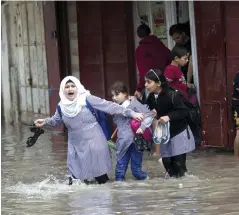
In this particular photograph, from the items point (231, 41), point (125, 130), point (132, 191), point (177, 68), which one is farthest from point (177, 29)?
point (132, 191)

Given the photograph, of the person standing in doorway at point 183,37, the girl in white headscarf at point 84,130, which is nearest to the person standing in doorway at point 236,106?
the person standing in doorway at point 183,37

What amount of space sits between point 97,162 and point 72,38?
19.8 ft

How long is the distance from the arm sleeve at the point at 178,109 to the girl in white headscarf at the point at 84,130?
1.99ft

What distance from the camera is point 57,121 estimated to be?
33.0ft

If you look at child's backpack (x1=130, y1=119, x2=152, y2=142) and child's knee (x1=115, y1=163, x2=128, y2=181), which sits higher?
child's backpack (x1=130, y1=119, x2=152, y2=142)

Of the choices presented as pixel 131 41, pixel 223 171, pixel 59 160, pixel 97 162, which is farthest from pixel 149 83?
pixel 131 41

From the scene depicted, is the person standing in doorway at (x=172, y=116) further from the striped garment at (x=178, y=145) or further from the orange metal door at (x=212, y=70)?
the orange metal door at (x=212, y=70)

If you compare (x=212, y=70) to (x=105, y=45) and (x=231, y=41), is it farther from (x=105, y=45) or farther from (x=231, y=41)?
(x=105, y=45)

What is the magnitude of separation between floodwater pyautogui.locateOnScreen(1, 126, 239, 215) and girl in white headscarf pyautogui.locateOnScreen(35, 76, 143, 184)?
0.71 feet

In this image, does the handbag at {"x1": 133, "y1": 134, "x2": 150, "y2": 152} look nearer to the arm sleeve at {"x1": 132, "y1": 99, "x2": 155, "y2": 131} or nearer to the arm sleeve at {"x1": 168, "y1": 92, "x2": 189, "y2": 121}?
the arm sleeve at {"x1": 132, "y1": 99, "x2": 155, "y2": 131}

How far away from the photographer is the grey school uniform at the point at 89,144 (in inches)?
385

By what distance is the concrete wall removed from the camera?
17.5 meters

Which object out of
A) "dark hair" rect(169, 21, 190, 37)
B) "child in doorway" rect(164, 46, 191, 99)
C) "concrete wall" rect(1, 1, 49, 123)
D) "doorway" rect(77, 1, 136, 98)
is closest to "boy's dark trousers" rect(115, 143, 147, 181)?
"child in doorway" rect(164, 46, 191, 99)

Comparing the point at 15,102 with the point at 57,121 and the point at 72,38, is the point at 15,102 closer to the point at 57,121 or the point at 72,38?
the point at 72,38
